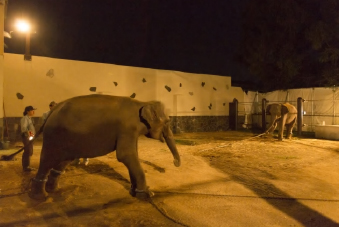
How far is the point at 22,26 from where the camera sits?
13.6m

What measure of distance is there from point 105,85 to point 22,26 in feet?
15.1

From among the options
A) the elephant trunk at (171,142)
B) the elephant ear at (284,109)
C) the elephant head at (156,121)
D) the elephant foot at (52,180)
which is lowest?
the elephant foot at (52,180)

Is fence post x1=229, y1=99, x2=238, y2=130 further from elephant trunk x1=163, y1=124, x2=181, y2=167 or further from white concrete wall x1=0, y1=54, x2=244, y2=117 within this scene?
elephant trunk x1=163, y1=124, x2=181, y2=167

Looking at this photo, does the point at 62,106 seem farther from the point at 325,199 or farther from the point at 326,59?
the point at 326,59

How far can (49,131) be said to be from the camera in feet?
18.6

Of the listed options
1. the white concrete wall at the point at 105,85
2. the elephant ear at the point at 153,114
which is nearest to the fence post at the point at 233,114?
the white concrete wall at the point at 105,85

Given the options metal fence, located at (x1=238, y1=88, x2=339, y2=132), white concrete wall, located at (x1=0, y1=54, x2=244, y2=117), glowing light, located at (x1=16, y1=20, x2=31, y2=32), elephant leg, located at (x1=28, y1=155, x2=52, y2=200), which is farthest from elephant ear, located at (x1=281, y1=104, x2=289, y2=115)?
elephant leg, located at (x1=28, y1=155, x2=52, y2=200)

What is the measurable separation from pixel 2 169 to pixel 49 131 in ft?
11.4

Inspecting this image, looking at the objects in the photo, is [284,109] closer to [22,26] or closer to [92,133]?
[22,26]

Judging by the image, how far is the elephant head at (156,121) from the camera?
6004mm

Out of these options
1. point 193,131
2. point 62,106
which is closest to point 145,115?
point 62,106

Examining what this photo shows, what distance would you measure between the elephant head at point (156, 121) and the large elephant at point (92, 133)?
0.02 m

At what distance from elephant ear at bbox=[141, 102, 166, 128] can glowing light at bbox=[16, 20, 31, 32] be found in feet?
32.3

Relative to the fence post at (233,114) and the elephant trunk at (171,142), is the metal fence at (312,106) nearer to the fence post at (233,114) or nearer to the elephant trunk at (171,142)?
the fence post at (233,114)
